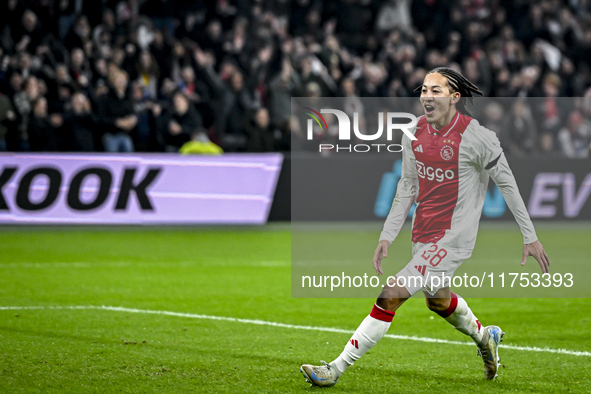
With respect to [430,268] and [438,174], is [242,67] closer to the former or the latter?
[438,174]

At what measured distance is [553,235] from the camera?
555 inches

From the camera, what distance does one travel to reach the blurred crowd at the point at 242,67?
15086mm

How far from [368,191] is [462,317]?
9.24 meters

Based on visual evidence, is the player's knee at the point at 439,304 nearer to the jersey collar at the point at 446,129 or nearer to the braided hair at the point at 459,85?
the jersey collar at the point at 446,129

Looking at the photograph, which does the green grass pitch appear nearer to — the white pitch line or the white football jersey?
the white pitch line

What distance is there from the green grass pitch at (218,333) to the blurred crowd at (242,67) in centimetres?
412

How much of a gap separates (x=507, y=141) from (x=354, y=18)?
6287 millimetres

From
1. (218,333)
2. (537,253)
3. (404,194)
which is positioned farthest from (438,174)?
(218,333)

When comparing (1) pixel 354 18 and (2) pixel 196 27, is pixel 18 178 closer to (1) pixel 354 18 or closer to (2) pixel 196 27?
(2) pixel 196 27

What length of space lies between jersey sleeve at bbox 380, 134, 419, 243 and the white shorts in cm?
24

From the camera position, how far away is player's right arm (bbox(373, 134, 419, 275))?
5227mm

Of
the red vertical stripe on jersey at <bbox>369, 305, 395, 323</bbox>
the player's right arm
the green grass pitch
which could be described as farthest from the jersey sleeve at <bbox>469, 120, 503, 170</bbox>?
the green grass pitch

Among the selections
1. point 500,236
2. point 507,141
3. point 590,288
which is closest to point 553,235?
point 500,236

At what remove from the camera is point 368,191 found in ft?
47.8
